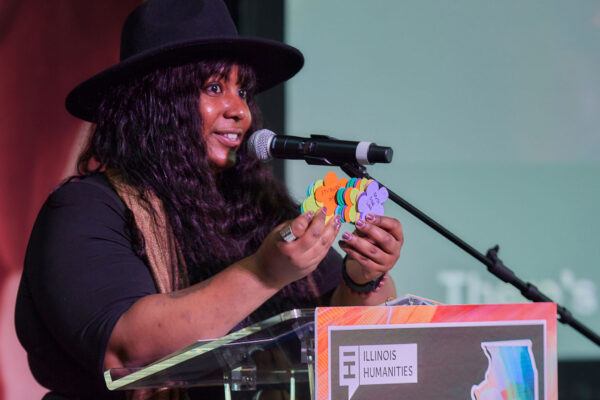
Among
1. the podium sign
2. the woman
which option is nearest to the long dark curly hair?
the woman

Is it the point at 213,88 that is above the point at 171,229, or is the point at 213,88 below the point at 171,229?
above

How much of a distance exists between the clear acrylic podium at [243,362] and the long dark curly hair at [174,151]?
0.46 m

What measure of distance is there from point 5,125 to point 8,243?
355 millimetres

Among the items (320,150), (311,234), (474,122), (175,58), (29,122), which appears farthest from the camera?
(474,122)

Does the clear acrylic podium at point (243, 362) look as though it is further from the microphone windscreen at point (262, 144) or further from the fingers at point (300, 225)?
the microphone windscreen at point (262, 144)

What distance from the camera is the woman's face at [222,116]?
1.45 m

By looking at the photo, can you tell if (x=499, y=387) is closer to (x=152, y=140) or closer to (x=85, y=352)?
(x=85, y=352)

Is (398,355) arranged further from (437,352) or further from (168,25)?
(168,25)

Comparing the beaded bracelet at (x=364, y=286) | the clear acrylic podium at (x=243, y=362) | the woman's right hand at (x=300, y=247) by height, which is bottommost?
the clear acrylic podium at (x=243, y=362)

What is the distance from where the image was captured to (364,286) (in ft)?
4.45

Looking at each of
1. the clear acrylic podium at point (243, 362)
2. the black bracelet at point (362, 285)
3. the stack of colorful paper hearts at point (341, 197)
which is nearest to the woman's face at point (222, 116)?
the black bracelet at point (362, 285)

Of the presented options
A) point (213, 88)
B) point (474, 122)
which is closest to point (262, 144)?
point (213, 88)

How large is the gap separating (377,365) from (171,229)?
69 centimetres

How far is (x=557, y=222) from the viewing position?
261cm
